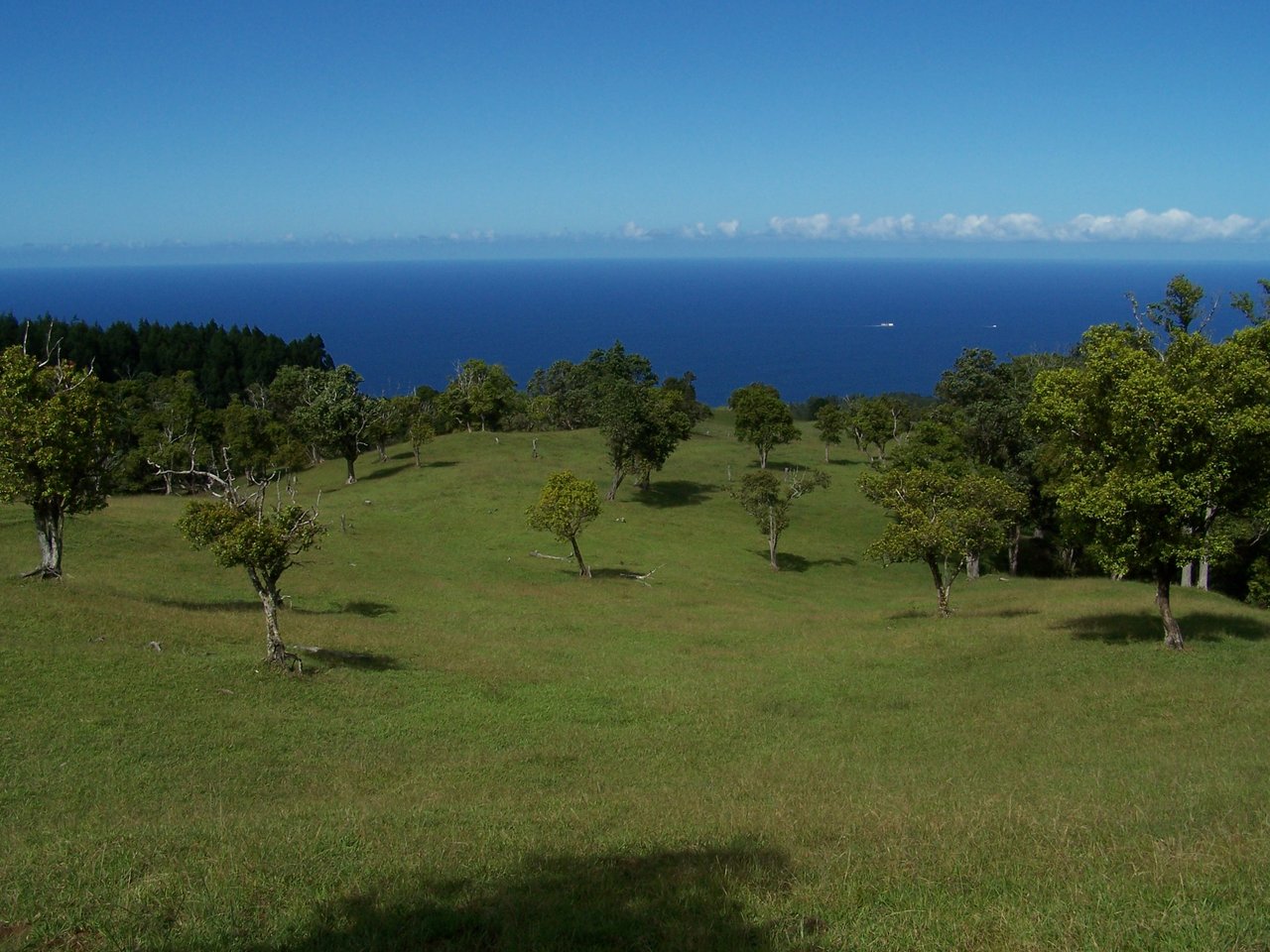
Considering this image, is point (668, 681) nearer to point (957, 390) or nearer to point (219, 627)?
point (219, 627)

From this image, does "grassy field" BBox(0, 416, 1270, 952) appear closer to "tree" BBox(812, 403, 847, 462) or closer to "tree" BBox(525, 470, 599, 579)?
"tree" BBox(525, 470, 599, 579)

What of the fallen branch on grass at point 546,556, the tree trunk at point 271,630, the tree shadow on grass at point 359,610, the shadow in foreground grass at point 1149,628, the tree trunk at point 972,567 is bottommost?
the tree trunk at point 972,567

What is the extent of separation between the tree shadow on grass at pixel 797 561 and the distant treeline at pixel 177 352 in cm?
8642

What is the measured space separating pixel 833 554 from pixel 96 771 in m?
49.8

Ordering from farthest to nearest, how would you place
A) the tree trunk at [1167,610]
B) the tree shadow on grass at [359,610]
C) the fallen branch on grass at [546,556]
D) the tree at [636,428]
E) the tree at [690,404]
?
the tree at [690,404] → the tree at [636,428] → the fallen branch on grass at [546,556] → the tree shadow on grass at [359,610] → the tree trunk at [1167,610]

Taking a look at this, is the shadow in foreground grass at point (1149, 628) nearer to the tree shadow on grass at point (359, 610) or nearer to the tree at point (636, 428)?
the tree shadow on grass at point (359, 610)

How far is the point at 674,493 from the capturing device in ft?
243

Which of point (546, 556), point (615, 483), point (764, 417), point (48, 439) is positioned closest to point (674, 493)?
point (615, 483)

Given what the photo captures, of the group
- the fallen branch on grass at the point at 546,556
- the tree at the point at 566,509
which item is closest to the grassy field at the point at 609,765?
the tree at the point at 566,509

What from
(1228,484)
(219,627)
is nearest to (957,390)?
(1228,484)

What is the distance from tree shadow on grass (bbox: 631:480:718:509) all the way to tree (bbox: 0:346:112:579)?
4307 centimetres

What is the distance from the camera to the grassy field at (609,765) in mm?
9555

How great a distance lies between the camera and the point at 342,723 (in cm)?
2227

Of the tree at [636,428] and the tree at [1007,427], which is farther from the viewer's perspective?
the tree at [636,428]
